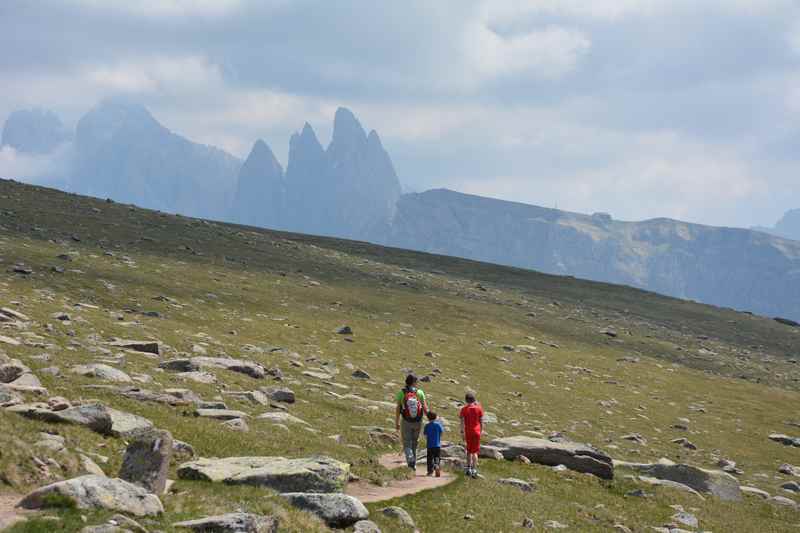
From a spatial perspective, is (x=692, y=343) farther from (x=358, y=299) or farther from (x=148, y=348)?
(x=148, y=348)

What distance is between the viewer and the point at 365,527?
46.8 ft

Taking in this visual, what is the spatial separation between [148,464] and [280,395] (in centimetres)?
1528

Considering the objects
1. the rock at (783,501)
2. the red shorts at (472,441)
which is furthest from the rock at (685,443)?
the red shorts at (472,441)

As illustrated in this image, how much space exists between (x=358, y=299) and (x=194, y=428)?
47365 millimetres

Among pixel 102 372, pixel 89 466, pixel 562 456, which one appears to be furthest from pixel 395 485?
pixel 102 372

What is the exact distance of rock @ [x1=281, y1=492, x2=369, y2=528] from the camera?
14.1 metres

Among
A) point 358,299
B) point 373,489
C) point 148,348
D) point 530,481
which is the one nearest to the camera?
point 373,489

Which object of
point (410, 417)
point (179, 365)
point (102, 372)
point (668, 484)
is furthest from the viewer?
point (179, 365)

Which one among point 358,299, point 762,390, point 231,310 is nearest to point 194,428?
point 231,310

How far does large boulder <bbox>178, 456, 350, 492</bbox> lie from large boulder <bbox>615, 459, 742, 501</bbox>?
18572 millimetres

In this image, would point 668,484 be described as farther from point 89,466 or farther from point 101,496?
point 101,496

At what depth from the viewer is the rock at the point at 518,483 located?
22.3 metres

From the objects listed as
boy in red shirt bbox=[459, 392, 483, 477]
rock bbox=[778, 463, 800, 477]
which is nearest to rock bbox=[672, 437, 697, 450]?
rock bbox=[778, 463, 800, 477]

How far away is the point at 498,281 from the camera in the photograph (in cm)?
11656
